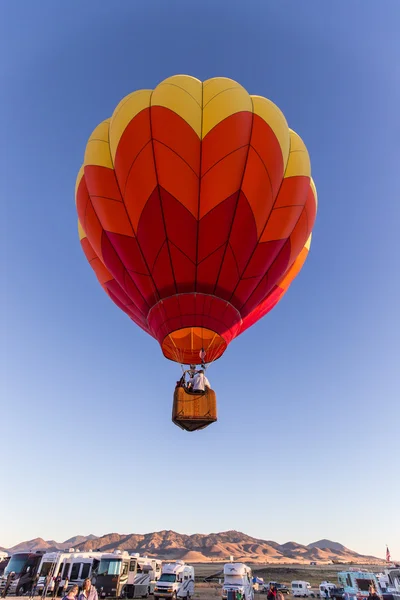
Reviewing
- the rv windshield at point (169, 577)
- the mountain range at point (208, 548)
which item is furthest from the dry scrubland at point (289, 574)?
the mountain range at point (208, 548)

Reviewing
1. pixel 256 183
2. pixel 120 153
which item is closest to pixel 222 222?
pixel 256 183

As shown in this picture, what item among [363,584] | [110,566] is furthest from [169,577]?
[363,584]

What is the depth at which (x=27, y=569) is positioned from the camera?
1956cm

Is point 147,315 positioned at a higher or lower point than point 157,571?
higher

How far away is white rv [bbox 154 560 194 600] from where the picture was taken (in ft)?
55.1

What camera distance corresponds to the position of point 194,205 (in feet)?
37.6

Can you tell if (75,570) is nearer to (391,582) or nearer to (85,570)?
(85,570)

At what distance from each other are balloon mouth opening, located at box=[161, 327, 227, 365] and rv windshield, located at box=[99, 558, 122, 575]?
11837mm

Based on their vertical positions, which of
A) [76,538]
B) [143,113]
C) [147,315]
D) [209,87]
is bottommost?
[147,315]

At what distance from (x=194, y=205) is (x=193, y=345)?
4513 millimetres

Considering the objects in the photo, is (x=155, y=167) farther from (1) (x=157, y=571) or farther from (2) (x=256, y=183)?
(1) (x=157, y=571)

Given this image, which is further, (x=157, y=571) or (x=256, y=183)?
(x=157, y=571)

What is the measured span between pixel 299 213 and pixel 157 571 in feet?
72.2

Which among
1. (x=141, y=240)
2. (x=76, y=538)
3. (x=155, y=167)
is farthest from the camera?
(x=76, y=538)
